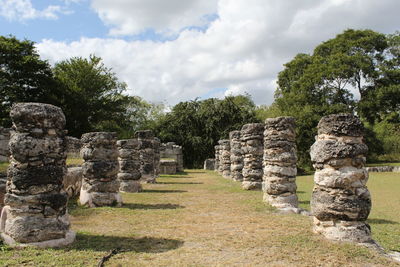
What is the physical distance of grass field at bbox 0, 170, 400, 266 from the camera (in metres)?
5.02

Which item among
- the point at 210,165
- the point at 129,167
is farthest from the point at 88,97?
the point at 129,167

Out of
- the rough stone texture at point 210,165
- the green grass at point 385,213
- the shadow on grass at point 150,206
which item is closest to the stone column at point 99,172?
the shadow on grass at point 150,206

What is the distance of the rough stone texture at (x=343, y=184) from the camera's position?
19.5 feet

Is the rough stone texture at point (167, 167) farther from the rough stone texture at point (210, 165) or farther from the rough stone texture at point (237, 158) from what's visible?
the rough stone texture at point (210, 165)

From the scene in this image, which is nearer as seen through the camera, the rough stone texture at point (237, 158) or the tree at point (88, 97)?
the rough stone texture at point (237, 158)

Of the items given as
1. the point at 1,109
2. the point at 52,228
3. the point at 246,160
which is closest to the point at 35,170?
the point at 52,228

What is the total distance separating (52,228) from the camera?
558 cm

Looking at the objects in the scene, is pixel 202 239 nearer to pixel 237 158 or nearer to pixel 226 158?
pixel 237 158

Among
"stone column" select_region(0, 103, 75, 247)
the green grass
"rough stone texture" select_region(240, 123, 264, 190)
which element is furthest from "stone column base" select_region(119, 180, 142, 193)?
"stone column" select_region(0, 103, 75, 247)

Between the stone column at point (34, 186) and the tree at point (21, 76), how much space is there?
2028 centimetres

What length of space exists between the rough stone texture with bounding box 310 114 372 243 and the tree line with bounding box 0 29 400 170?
20111mm

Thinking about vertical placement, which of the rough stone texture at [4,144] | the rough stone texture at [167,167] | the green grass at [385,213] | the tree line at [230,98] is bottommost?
the green grass at [385,213]

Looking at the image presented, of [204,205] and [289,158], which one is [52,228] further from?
[289,158]

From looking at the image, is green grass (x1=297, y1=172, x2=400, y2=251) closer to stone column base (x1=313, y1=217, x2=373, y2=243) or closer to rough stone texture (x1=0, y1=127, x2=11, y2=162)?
stone column base (x1=313, y1=217, x2=373, y2=243)
